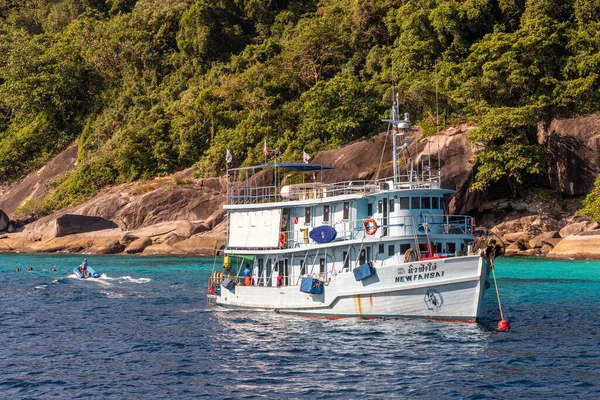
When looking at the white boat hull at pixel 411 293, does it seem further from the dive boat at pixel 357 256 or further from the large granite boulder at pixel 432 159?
the large granite boulder at pixel 432 159

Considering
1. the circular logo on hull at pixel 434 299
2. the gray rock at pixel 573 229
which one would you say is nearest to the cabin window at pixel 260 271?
the circular logo on hull at pixel 434 299

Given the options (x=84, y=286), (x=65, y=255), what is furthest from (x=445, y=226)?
(x=65, y=255)

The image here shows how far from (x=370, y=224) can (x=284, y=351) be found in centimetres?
826

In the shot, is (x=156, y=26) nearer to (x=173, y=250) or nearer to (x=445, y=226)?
(x=173, y=250)

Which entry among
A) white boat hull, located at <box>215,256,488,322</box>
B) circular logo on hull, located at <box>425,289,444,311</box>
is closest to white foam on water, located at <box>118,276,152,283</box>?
white boat hull, located at <box>215,256,488,322</box>

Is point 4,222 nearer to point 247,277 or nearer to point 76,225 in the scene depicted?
point 76,225

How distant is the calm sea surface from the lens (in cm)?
2306

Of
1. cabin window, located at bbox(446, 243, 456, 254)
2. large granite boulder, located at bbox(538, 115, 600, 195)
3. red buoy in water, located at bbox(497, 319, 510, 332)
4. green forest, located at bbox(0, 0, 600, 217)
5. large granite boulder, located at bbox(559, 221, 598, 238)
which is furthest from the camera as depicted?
green forest, located at bbox(0, 0, 600, 217)

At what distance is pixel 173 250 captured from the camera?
7138 cm

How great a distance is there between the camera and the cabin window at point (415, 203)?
34.1 metres

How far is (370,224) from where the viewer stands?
3403cm

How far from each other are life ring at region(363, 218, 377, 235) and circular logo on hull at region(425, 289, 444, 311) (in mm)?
3760

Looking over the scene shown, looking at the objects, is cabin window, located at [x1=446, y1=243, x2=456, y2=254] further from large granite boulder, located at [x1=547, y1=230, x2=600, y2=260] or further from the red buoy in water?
large granite boulder, located at [x1=547, y1=230, x2=600, y2=260]

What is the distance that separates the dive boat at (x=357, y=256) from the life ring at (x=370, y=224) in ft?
0.15
